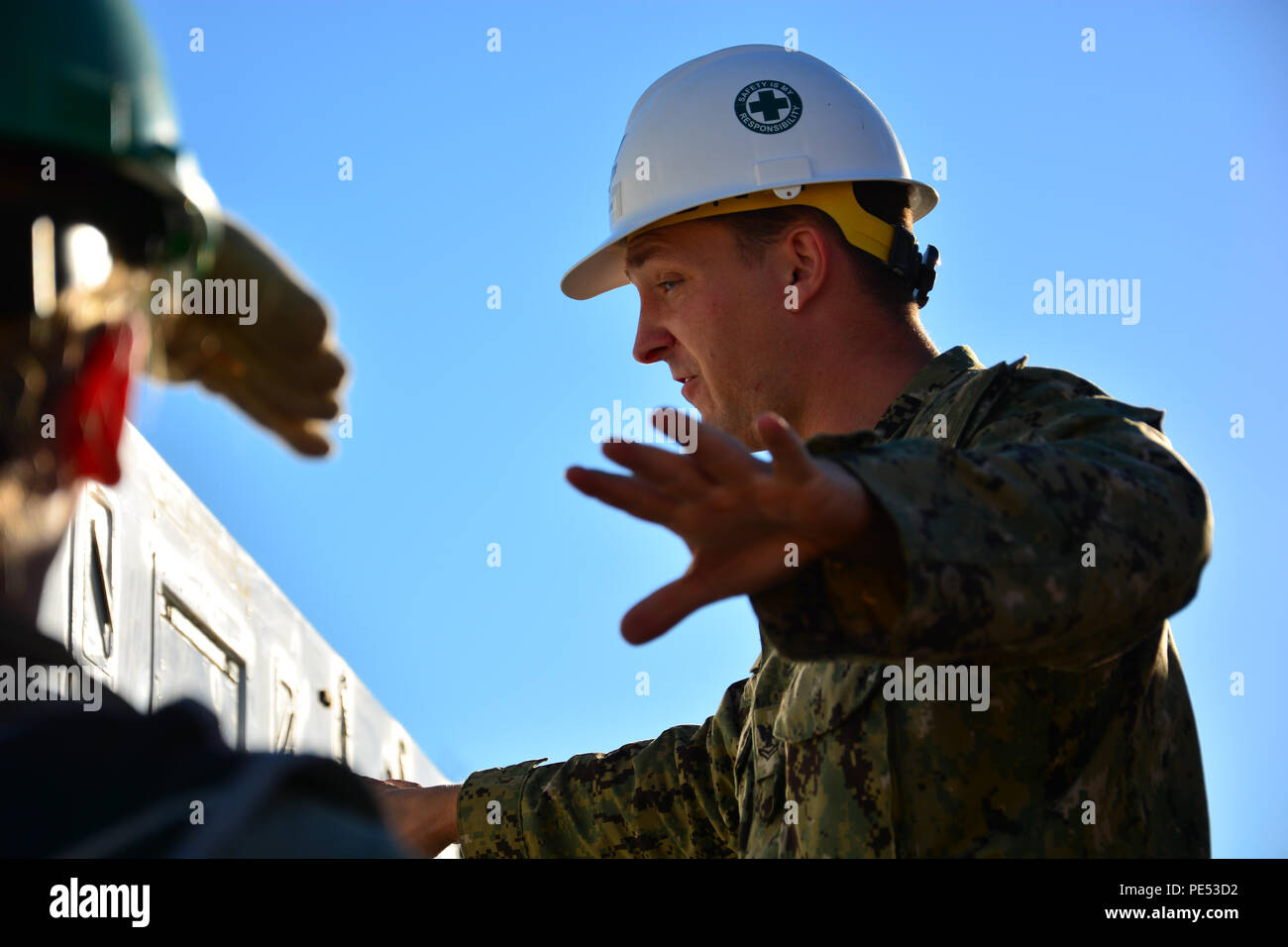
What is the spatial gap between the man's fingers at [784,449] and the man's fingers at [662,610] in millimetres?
216

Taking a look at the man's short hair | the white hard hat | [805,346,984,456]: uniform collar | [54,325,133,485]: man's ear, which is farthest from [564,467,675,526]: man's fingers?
the white hard hat

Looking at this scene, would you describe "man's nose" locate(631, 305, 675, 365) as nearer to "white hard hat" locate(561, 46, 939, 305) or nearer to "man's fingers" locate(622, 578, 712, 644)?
"white hard hat" locate(561, 46, 939, 305)

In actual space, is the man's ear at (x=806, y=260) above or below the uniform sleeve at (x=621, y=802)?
above

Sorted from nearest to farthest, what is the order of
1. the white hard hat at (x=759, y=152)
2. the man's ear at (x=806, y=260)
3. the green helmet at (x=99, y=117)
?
the green helmet at (x=99, y=117) → the man's ear at (x=806, y=260) → the white hard hat at (x=759, y=152)

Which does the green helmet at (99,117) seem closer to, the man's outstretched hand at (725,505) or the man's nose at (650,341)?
the man's outstretched hand at (725,505)

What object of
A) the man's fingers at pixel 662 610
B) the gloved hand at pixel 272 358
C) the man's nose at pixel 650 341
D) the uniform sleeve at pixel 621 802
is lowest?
the uniform sleeve at pixel 621 802

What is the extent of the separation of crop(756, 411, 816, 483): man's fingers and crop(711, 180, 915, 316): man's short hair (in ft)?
7.13

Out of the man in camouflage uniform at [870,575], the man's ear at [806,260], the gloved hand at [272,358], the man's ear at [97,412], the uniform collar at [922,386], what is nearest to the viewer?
the man's ear at [97,412]

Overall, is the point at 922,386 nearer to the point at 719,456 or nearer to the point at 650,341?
the point at 650,341

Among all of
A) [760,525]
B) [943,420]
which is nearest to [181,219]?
[760,525]

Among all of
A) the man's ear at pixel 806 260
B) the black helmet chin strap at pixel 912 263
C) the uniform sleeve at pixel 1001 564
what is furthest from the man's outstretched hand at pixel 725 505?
the black helmet chin strap at pixel 912 263

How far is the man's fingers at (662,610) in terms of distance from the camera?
1998 millimetres

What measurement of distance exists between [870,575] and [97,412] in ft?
3.82

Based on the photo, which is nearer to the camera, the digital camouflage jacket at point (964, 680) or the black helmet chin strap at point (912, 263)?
the digital camouflage jacket at point (964, 680)
